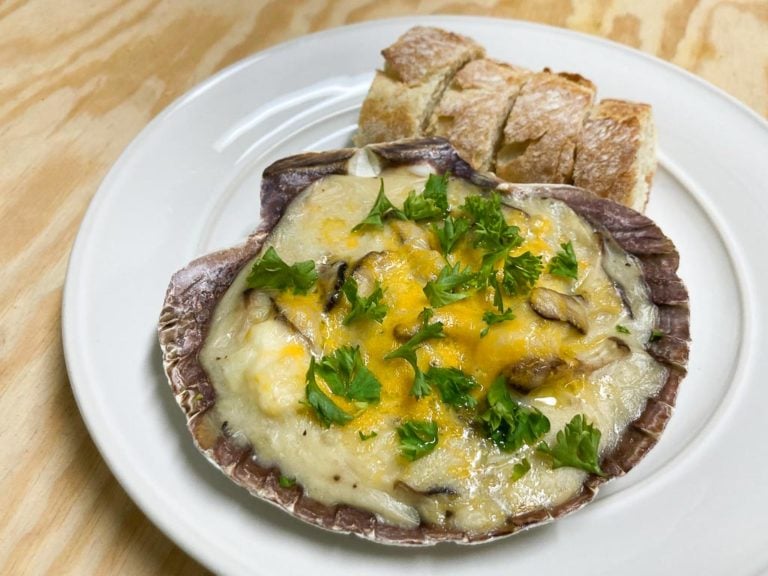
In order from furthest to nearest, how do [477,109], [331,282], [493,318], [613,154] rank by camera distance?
[477,109]
[613,154]
[331,282]
[493,318]

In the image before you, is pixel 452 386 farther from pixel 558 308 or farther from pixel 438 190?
pixel 438 190

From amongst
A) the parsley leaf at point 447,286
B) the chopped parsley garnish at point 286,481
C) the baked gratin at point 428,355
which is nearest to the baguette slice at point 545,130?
the baked gratin at point 428,355

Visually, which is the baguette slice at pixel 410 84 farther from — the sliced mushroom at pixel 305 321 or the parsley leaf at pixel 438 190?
the sliced mushroom at pixel 305 321

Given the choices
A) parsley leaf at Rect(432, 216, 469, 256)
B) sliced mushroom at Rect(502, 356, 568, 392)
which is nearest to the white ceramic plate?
sliced mushroom at Rect(502, 356, 568, 392)

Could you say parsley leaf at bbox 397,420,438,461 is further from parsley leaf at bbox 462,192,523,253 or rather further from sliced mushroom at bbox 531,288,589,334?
parsley leaf at bbox 462,192,523,253

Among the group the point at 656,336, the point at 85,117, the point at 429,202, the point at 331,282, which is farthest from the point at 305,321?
the point at 85,117

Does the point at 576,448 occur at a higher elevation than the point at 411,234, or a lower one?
lower
